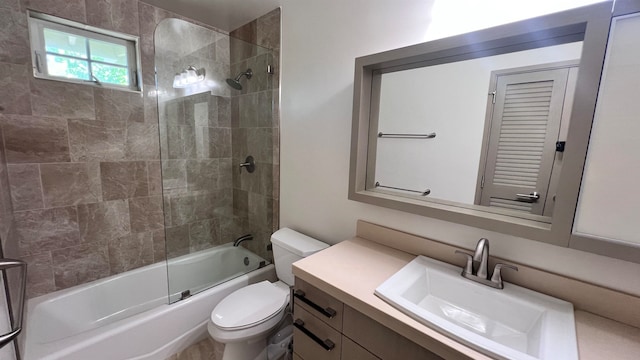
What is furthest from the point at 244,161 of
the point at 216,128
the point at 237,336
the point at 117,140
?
the point at 237,336

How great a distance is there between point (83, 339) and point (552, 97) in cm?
251

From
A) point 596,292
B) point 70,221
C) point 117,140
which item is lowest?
point 70,221

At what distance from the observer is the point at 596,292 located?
86 cm

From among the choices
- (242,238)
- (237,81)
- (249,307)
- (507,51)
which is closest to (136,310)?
(242,238)

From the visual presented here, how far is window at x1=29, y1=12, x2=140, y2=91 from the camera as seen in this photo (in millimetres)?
1628

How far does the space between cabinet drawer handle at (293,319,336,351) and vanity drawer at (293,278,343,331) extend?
0.08 metres

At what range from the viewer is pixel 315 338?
3.69 ft

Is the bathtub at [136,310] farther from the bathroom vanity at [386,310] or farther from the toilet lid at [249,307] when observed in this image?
the bathroom vanity at [386,310]

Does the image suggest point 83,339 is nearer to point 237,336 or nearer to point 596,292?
point 237,336

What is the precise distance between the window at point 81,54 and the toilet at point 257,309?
1759mm

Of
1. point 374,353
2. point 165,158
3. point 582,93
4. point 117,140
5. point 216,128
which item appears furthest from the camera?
point 216,128

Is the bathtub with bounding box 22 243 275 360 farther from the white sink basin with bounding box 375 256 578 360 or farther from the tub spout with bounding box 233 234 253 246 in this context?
the white sink basin with bounding box 375 256 578 360

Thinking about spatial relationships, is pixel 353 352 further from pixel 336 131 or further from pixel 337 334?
pixel 336 131

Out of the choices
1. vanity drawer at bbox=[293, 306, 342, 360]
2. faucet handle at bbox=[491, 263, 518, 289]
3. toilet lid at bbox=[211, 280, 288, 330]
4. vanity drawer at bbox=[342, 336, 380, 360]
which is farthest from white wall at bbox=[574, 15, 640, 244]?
toilet lid at bbox=[211, 280, 288, 330]
